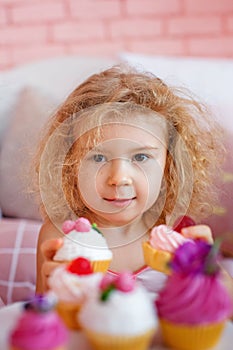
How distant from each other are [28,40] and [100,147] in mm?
1273

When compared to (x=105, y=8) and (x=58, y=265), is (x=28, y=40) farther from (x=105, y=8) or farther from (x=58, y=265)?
(x=58, y=265)

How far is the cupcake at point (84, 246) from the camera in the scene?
2.86 feet

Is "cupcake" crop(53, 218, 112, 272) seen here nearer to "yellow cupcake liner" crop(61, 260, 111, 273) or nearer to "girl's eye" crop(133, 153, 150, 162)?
"yellow cupcake liner" crop(61, 260, 111, 273)

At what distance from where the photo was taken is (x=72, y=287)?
2.51 feet

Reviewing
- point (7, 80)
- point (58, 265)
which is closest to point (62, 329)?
point (58, 265)

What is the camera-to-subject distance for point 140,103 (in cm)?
108

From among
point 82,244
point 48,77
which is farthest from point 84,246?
point 48,77

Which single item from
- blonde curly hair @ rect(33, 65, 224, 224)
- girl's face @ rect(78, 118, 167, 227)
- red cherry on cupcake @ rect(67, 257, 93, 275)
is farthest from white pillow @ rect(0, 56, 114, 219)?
red cherry on cupcake @ rect(67, 257, 93, 275)

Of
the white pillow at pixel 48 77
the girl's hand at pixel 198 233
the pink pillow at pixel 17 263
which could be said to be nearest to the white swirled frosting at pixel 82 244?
the girl's hand at pixel 198 233

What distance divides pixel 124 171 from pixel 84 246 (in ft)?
0.49

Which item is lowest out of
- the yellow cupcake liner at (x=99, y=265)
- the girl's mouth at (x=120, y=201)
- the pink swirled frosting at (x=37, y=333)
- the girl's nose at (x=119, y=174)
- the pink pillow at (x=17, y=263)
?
the pink pillow at (x=17, y=263)

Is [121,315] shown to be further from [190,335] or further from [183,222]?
[183,222]

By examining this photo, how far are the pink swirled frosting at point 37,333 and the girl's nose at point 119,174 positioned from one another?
0.36m

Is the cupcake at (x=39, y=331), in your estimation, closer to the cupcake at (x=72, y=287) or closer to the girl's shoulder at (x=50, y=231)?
the cupcake at (x=72, y=287)
